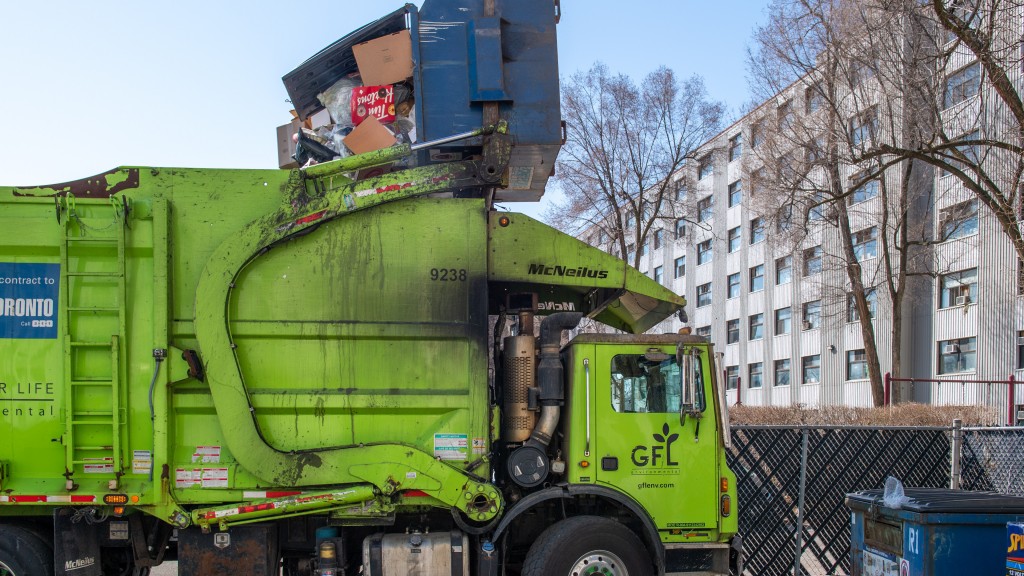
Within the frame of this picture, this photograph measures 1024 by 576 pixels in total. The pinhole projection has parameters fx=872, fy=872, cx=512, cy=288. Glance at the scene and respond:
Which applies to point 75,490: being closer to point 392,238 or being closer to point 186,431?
point 186,431

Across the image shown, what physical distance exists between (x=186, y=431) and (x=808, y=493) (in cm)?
592

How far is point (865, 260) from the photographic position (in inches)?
1384

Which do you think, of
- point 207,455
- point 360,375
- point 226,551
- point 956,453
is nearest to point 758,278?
point 956,453

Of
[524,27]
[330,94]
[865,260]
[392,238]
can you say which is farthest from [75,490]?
[865,260]

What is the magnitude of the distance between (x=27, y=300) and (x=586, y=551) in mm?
4181

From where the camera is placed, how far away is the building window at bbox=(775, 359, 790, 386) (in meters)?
42.2

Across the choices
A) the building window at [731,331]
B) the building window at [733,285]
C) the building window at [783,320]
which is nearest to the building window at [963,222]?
the building window at [783,320]

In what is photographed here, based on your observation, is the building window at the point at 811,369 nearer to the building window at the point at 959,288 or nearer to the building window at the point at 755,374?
the building window at the point at 755,374

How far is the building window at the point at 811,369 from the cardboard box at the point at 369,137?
35869 millimetres

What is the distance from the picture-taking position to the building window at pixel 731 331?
4762cm

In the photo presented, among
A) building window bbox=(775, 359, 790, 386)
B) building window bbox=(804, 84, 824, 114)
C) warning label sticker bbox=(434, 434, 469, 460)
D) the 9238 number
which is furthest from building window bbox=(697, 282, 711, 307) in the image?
warning label sticker bbox=(434, 434, 469, 460)

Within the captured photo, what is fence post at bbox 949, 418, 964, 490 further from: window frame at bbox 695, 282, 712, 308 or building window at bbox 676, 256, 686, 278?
building window at bbox 676, 256, 686, 278

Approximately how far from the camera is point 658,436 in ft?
21.0

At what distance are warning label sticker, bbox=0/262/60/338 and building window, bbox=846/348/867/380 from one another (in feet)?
114
